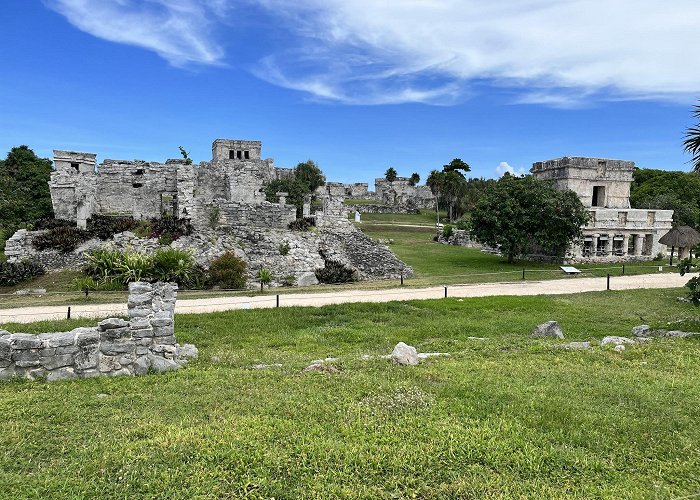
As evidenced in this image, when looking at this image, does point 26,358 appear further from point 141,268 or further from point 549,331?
point 141,268

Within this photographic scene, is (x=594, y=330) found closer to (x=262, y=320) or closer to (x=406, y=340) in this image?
(x=406, y=340)

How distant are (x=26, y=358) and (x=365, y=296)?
11.9 meters

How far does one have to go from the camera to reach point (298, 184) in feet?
172

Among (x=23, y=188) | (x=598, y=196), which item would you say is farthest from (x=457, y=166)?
(x=23, y=188)

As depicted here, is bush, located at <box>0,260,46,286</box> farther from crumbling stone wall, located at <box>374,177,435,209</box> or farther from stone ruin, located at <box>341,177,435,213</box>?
crumbling stone wall, located at <box>374,177,435,209</box>

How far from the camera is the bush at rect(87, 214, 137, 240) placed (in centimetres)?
2352

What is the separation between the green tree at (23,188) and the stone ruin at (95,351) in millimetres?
21801

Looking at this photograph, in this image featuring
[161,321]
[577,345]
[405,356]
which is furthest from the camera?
[577,345]

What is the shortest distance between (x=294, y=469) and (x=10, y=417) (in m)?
4.00

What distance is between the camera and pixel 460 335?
12703mm

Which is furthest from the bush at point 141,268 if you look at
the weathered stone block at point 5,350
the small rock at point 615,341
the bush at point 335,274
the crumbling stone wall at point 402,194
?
the crumbling stone wall at point 402,194

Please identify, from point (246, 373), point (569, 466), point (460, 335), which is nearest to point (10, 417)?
point (246, 373)

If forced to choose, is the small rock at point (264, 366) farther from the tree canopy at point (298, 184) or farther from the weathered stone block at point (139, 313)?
the tree canopy at point (298, 184)

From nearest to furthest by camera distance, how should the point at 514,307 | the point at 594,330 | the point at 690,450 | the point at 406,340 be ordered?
the point at 690,450, the point at 406,340, the point at 594,330, the point at 514,307
